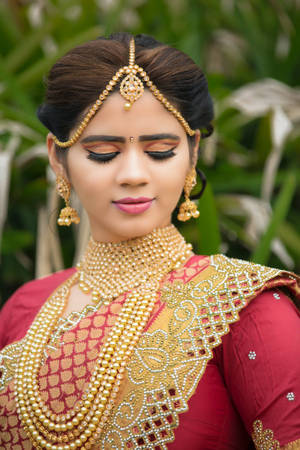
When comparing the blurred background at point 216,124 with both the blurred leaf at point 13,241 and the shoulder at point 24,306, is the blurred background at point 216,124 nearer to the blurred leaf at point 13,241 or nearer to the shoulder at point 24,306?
the blurred leaf at point 13,241

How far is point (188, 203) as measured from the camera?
151cm

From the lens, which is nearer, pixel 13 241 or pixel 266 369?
pixel 266 369

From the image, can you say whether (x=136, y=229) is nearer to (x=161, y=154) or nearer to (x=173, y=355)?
(x=161, y=154)

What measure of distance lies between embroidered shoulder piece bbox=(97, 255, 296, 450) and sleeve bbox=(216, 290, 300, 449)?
0.04 m

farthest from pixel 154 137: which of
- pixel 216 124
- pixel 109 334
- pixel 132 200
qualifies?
pixel 216 124

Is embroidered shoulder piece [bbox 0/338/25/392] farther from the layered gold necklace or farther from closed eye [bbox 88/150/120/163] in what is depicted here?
closed eye [bbox 88/150/120/163]

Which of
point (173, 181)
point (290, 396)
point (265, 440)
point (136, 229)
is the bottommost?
point (265, 440)

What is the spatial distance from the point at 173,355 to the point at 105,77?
649mm

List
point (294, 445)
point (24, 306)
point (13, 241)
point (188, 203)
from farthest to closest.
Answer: point (13, 241), point (24, 306), point (188, 203), point (294, 445)

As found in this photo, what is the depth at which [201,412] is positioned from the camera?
125 centimetres

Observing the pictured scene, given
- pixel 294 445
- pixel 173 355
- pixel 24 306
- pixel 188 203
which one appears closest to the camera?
pixel 294 445

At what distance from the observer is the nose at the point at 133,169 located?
1317 mm

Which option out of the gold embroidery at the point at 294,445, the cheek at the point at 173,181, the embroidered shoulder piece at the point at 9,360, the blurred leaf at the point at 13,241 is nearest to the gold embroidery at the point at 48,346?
the embroidered shoulder piece at the point at 9,360

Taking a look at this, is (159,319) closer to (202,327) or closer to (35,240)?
(202,327)
